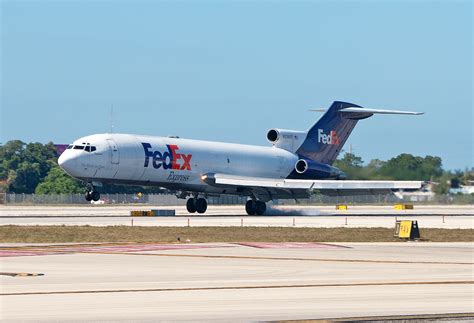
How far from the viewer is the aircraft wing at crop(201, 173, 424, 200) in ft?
218

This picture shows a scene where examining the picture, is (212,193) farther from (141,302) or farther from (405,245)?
(141,302)

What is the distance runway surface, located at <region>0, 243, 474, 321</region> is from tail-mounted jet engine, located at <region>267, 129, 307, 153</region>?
40.1 metres

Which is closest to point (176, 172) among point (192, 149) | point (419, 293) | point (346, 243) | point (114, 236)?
point (192, 149)

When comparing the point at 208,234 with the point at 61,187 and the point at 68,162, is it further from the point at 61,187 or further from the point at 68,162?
the point at 61,187

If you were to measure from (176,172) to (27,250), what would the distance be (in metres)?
31.8

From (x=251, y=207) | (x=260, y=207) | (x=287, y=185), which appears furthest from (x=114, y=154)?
(x=287, y=185)

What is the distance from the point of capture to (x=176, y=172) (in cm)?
6581

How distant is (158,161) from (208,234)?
21.1 m

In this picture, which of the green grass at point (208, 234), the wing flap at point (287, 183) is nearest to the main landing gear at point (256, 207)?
the wing flap at point (287, 183)

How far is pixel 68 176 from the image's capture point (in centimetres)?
12800

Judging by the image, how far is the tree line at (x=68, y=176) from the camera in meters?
44.5

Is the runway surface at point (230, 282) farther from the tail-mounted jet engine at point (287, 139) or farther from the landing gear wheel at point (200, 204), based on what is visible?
the tail-mounted jet engine at point (287, 139)

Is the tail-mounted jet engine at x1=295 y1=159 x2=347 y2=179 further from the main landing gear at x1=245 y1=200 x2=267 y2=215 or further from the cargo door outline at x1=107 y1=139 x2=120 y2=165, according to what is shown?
the cargo door outline at x1=107 y1=139 x2=120 y2=165

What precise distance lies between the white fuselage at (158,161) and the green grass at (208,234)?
13852mm
